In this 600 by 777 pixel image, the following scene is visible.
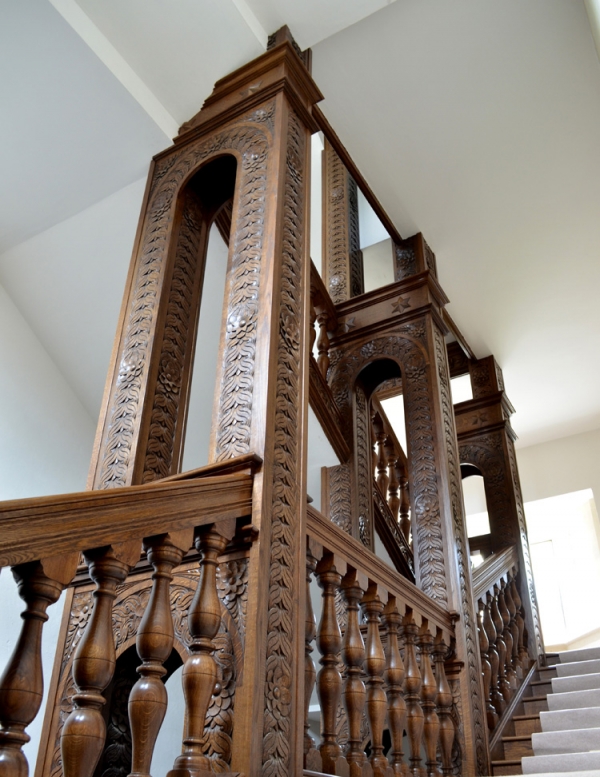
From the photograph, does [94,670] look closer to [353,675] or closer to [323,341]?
[353,675]

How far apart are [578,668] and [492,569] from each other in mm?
1055

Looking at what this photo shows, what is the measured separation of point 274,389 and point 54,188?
82.8 inches

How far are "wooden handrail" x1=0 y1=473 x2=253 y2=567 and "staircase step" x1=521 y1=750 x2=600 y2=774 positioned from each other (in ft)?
6.71

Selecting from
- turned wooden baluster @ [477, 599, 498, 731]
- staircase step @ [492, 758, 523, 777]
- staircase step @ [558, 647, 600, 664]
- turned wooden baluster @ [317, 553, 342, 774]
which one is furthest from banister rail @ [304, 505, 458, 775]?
staircase step @ [558, 647, 600, 664]

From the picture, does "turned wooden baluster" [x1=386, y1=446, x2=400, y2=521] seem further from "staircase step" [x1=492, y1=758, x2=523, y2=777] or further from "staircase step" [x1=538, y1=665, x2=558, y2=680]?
"staircase step" [x1=492, y1=758, x2=523, y2=777]

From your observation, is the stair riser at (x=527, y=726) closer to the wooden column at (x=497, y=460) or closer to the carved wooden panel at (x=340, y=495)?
the wooden column at (x=497, y=460)

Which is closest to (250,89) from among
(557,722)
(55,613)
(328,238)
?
(328,238)

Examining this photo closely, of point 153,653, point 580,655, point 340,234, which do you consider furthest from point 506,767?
point 340,234

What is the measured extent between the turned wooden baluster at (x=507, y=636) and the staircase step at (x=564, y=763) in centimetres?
114

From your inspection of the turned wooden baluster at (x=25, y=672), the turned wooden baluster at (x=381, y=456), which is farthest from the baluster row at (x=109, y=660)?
the turned wooden baluster at (x=381, y=456)

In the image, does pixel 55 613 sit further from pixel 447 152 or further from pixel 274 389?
pixel 447 152

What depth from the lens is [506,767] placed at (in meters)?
3.67

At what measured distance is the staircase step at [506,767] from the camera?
3631mm

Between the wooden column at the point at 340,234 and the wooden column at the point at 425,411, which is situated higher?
the wooden column at the point at 340,234
